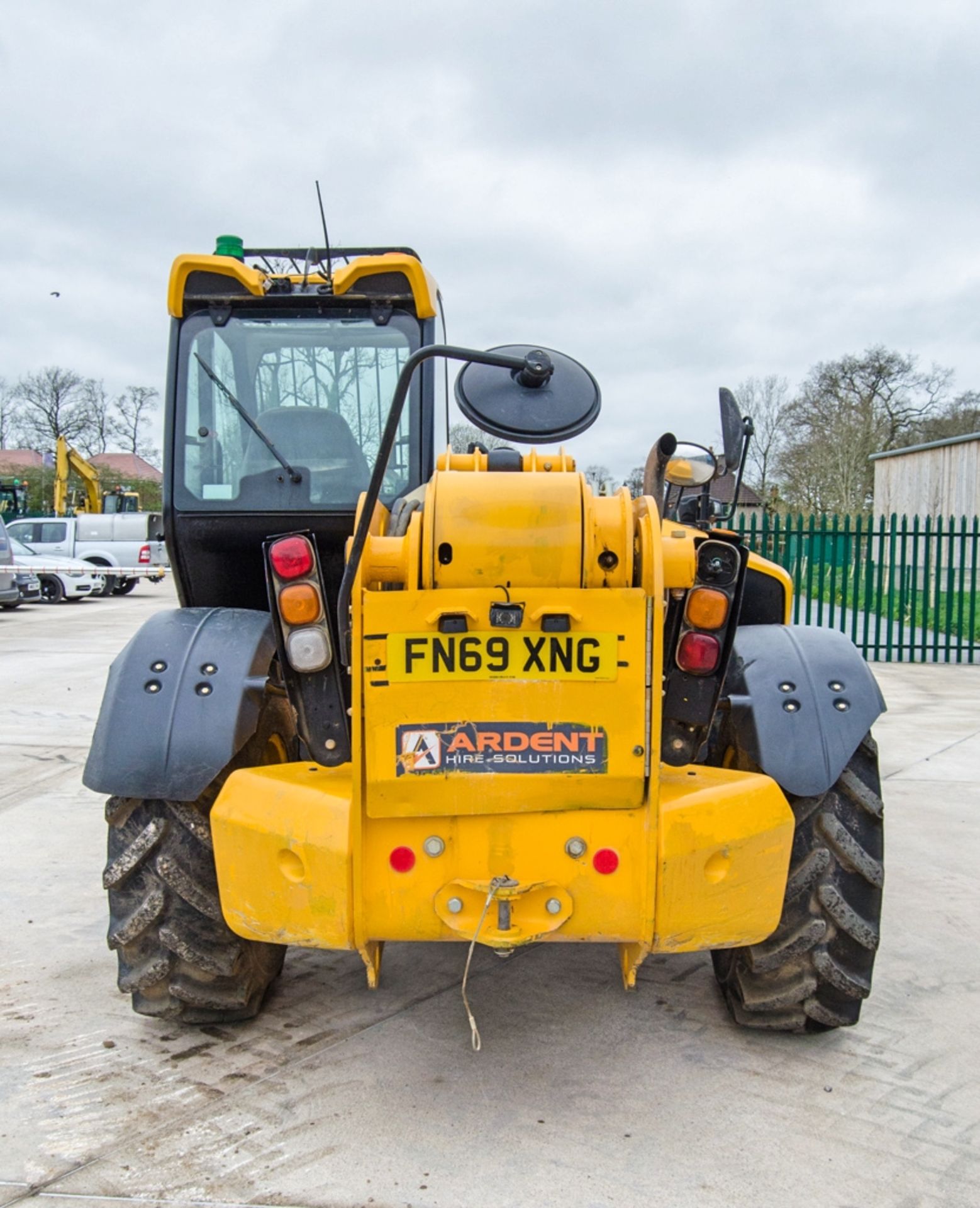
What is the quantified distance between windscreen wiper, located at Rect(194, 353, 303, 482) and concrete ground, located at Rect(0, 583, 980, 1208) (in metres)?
1.77

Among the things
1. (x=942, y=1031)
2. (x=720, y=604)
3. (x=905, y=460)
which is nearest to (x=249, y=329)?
(x=720, y=604)

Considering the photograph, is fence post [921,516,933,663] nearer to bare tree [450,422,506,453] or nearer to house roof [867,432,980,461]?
house roof [867,432,980,461]

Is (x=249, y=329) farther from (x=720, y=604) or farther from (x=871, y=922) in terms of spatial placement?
(x=871, y=922)

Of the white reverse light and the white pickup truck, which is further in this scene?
the white pickup truck

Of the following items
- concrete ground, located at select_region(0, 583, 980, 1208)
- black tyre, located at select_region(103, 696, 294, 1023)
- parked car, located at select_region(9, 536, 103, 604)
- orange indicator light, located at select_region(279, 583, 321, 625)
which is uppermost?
orange indicator light, located at select_region(279, 583, 321, 625)

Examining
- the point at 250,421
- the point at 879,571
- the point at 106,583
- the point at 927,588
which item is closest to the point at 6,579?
the point at 106,583

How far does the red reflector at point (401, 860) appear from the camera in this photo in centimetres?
264

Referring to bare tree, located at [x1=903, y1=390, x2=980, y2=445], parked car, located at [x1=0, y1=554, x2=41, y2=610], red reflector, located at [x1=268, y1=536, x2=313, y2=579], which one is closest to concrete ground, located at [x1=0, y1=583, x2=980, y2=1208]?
red reflector, located at [x1=268, y1=536, x2=313, y2=579]

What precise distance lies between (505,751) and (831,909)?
1145mm

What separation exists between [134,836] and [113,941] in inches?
12.5

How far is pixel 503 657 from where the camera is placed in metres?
2.56

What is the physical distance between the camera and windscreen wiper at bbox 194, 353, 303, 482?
12.5ft

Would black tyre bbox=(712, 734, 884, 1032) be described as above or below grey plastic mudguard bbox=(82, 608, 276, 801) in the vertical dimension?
below

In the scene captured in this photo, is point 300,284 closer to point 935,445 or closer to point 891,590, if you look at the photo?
point 891,590
